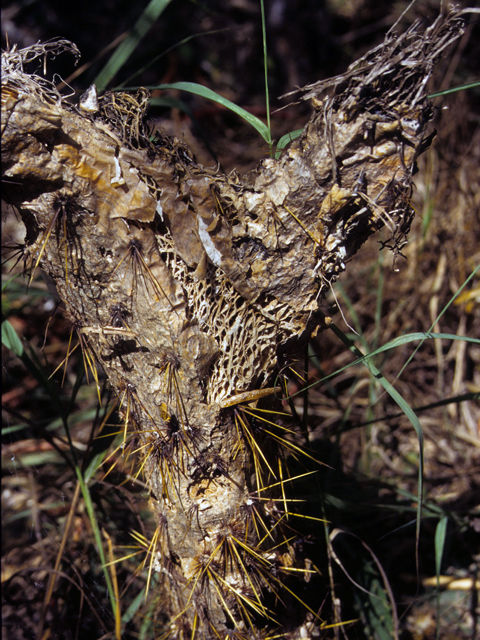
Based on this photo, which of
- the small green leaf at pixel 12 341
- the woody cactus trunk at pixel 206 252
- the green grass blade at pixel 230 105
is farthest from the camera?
the small green leaf at pixel 12 341

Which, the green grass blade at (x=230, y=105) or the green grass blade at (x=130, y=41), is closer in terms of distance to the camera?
the green grass blade at (x=230, y=105)

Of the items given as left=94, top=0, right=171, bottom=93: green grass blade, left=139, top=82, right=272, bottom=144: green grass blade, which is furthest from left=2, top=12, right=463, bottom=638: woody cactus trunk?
left=94, top=0, right=171, bottom=93: green grass blade

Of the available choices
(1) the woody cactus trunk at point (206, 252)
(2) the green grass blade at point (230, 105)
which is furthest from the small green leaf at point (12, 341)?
(2) the green grass blade at point (230, 105)

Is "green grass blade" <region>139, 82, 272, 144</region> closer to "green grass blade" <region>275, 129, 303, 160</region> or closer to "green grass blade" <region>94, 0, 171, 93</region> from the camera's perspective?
"green grass blade" <region>275, 129, 303, 160</region>

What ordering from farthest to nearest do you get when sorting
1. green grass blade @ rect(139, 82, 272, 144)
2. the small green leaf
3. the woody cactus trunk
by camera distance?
1. the small green leaf
2. green grass blade @ rect(139, 82, 272, 144)
3. the woody cactus trunk

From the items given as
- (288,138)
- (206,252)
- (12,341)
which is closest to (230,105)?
(288,138)

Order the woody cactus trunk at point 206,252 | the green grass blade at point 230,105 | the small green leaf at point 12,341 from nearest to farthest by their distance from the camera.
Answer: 1. the woody cactus trunk at point 206,252
2. the green grass blade at point 230,105
3. the small green leaf at point 12,341

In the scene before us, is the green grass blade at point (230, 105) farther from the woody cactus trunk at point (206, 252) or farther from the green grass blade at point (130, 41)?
the green grass blade at point (130, 41)

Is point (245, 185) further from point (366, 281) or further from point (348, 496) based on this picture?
point (366, 281)

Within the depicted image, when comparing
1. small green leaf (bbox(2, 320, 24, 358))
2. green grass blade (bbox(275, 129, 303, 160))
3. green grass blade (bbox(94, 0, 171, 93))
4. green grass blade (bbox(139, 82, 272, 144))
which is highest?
green grass blade (bbox(94, 0, 171, 93))
